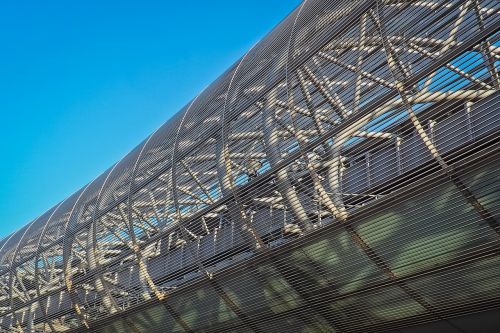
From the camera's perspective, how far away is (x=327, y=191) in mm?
8391

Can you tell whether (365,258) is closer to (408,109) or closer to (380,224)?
(380,224)

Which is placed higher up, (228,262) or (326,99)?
(326,99)

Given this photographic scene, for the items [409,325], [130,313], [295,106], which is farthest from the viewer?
[130,313]

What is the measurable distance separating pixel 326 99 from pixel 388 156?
156cm

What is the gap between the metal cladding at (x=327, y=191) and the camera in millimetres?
7082

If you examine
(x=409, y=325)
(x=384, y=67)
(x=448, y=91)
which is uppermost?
(x=384, y=67)

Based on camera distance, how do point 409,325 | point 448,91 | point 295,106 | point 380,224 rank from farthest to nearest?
1. point 295,106
2. point 409,325
3. point 380,224
4. point 448,91

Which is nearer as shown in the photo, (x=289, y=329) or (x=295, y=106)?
(x=295, y=106)

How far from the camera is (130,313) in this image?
12719 mm

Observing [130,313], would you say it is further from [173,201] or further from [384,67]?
[384,67]

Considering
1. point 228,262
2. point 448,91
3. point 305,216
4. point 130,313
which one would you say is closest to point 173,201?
point 228,262

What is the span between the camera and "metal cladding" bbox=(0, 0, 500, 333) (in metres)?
7.08

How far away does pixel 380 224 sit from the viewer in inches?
305

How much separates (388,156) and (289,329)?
426cm
